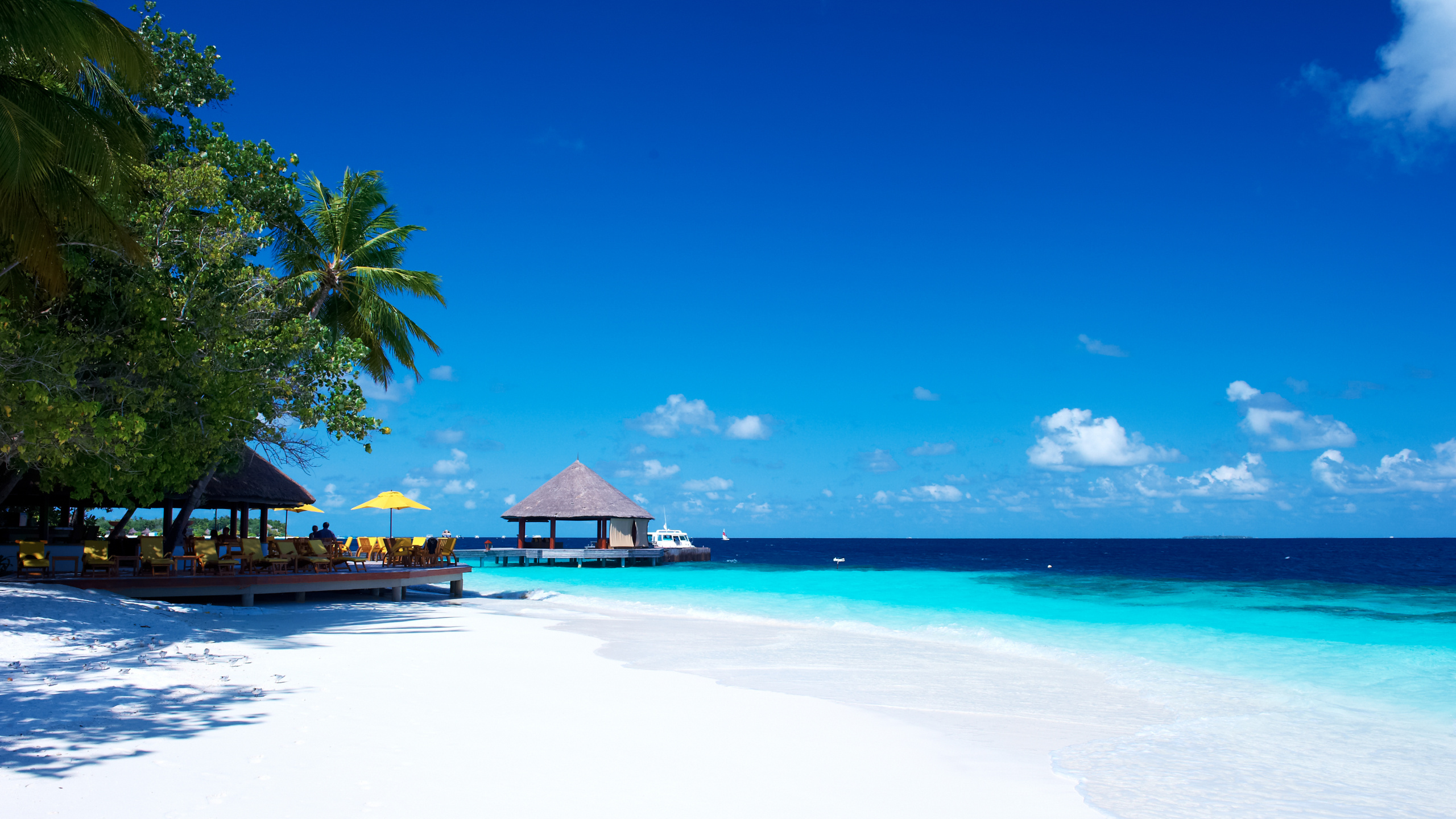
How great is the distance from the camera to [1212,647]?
45.4ft

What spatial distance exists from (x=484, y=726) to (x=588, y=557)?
3099cm

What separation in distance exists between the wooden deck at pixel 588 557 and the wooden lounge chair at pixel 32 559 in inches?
977

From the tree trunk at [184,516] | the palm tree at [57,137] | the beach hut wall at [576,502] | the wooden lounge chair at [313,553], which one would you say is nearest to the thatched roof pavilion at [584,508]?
the beach hut wall at [576,502]

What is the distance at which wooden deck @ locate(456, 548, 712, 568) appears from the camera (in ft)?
120

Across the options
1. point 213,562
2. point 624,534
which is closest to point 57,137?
point 213,562

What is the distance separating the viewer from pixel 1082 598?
2533 cm

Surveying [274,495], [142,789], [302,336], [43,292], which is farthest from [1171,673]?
[274,495]

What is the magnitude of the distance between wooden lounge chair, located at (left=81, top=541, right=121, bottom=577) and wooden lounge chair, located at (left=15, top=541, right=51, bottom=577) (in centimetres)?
42

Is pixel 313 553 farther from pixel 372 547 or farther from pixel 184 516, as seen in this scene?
pixel 372 547

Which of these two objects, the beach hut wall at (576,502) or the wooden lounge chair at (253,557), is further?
the beach hut wall at (576,502)

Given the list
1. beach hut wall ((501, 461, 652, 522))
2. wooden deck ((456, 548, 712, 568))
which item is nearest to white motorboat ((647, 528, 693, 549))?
wooden deck ((456, 548, 712, 568))

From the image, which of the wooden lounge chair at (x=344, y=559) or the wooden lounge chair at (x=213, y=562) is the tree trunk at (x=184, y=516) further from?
the wooden lounge chair at (x=344, y=559)

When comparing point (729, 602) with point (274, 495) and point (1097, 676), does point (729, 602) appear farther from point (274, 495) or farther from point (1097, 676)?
point (1097, 676)

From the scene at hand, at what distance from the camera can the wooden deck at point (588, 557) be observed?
36500 mm
